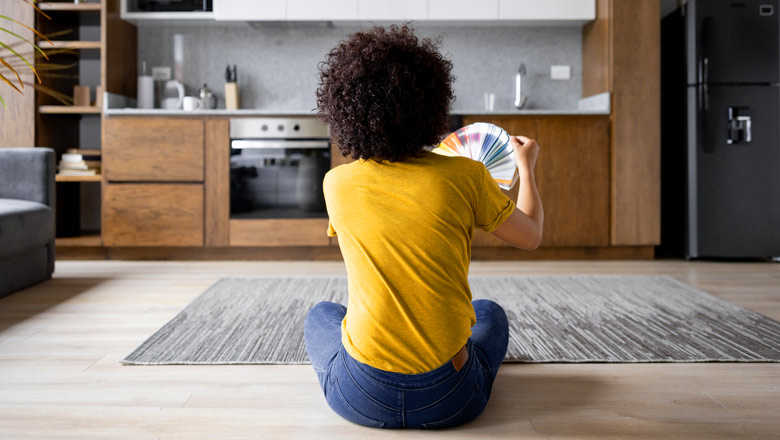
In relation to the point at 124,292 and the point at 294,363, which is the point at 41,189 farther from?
the point at 294,363

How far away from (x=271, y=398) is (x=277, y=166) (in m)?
2.51

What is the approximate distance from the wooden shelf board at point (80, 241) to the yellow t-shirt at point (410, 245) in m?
3.11

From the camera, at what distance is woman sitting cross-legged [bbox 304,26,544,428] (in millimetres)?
1129

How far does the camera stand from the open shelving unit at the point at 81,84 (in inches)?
152

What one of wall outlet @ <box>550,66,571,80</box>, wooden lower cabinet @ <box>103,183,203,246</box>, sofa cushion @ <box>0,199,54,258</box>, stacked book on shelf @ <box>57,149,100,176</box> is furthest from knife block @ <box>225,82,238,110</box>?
wall outlet @ <box>550,66,571,80</box>

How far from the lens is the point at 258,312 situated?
8.06 ft

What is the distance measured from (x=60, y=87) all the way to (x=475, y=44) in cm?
280

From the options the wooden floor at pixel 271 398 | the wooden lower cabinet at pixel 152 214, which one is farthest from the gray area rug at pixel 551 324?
the wooden lower cabinet at pixel 152 214

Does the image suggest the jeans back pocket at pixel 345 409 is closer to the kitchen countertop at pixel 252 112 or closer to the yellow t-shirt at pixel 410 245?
the yellow t-shirt at pixel 410 245

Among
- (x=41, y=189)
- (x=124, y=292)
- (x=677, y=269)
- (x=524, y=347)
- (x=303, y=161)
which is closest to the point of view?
(x=524, y=347)

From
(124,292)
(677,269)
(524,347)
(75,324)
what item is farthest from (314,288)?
(677,269)

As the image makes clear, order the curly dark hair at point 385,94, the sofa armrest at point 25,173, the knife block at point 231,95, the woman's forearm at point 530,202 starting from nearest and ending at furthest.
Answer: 1. the curly dark hair at point 385,94
2. the woman's forearm at point 530,202
3. the sofa armrest at point 25,173
4. the knife block at point 231,95

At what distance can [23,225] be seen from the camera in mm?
2797

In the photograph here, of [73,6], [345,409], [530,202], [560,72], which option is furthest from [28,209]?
[560,72]
